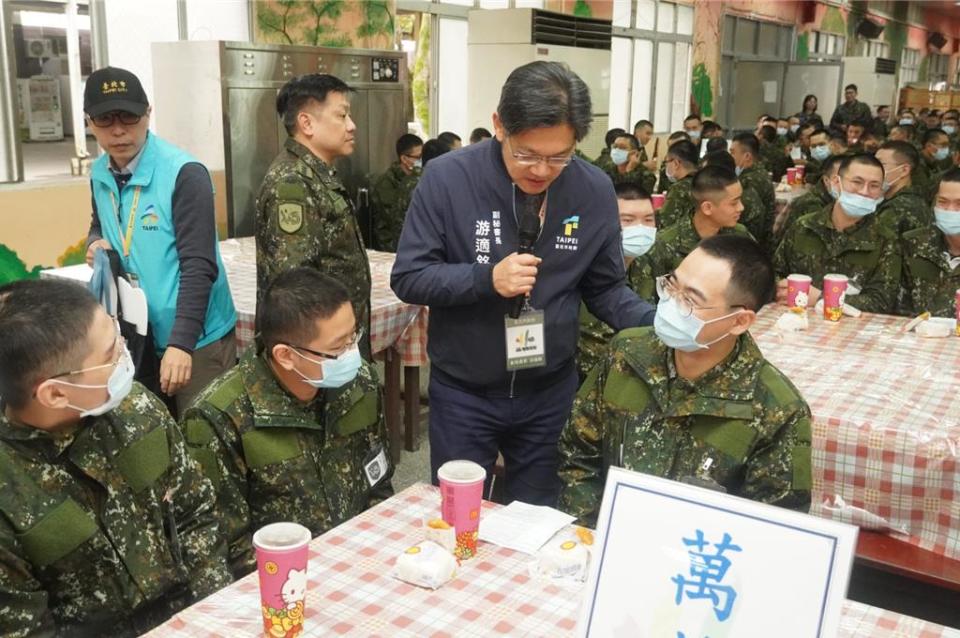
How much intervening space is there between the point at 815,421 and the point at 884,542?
0.43m

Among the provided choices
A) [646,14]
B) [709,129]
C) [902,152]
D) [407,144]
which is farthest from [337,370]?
[646,14]

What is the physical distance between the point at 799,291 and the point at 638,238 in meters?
0.71

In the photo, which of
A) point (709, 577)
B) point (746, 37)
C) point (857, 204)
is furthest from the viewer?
point (746, 37)

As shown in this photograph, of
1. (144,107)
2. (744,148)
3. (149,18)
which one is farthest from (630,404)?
(744,148)

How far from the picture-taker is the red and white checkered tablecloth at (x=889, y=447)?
8.29 ft

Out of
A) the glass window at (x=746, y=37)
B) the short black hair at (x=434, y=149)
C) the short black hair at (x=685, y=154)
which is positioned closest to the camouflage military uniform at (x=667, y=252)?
the short black hair at (x=434, y=149)

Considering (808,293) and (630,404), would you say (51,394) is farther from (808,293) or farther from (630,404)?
(808,293)

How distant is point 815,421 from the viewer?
264 centimetres

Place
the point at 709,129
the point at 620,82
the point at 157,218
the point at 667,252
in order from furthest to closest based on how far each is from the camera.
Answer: the point at 620,82 → the point at 709,129 → the point at 667,252 → the point at 157,218

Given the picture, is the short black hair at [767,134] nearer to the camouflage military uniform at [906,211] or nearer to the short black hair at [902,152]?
the short black hair at [902,152]

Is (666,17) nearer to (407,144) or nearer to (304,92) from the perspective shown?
(407,144)

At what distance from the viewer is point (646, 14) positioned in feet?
41.1

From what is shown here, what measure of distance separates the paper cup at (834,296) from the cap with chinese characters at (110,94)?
268 cm

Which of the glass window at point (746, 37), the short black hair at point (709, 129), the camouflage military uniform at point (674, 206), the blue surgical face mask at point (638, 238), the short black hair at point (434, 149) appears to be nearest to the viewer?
the blue surgical face mask at point (638, 238)
